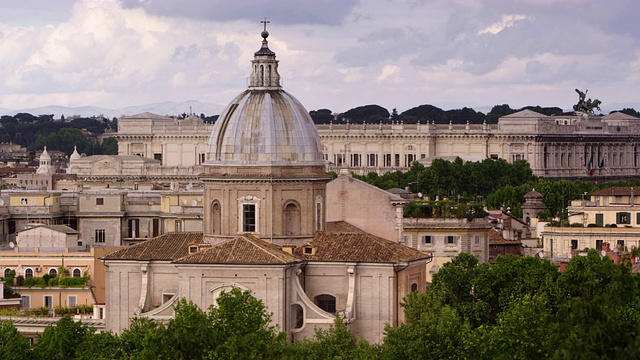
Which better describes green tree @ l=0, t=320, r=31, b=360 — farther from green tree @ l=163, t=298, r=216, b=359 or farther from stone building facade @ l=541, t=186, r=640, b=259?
stone building facade @ l=541, t=186, r=640, b=259

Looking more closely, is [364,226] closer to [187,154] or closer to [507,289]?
[507,289]

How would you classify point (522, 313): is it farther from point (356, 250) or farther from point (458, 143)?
point (458, 143)

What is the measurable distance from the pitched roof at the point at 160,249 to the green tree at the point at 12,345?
22.5ft

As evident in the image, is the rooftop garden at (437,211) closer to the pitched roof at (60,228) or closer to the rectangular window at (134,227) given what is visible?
the rectangular window at (134,227)

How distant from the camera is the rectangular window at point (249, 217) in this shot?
228 feet

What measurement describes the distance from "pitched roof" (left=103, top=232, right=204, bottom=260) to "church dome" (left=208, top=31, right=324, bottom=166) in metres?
2.54

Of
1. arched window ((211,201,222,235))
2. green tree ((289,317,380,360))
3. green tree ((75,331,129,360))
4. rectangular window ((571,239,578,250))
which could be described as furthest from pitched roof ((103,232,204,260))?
rectangular window ((571,239,578,250))

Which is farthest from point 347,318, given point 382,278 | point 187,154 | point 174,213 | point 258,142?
point 187,154

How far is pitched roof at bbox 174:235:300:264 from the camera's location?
6562cm

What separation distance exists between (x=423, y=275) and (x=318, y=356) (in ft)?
31.0

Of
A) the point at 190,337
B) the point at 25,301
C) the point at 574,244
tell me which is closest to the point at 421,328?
the point at 190,337

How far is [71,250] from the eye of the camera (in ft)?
267

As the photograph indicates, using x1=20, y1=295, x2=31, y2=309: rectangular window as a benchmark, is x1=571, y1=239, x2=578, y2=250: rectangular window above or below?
above

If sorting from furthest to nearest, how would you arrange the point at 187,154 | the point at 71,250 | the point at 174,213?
1. the point at 187,154
2. the point at 174,213
3. the point at 71,250
